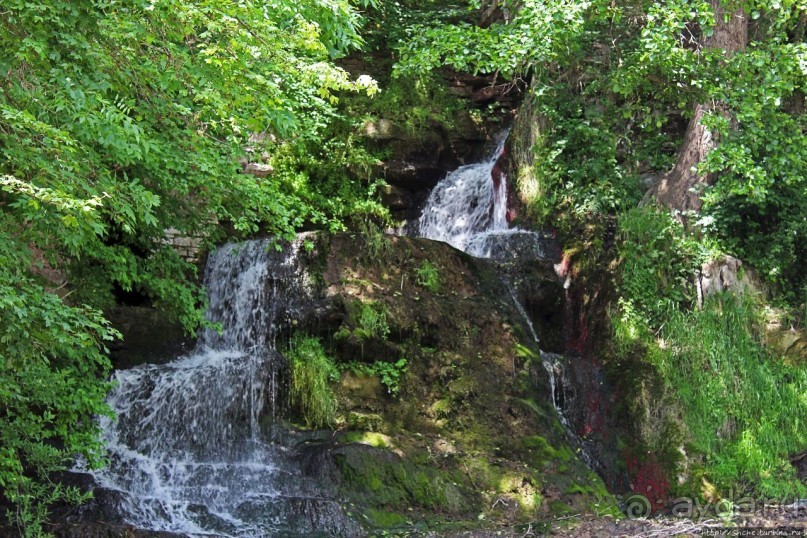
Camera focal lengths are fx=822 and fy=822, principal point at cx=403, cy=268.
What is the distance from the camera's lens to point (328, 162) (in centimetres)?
1445

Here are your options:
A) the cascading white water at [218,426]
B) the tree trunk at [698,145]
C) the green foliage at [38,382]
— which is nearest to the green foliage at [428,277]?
the cascading white water at [218,426]

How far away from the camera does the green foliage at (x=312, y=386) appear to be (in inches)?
358

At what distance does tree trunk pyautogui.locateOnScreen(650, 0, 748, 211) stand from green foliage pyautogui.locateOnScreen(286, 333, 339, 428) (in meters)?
5.70

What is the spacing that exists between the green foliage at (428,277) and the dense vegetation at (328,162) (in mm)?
29

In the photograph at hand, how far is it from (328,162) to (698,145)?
6.16 meters

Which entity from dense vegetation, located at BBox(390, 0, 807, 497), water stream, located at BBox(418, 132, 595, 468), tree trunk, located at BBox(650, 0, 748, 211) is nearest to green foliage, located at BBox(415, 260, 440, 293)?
water stream, located at BBox(418, 132, 595, 468)

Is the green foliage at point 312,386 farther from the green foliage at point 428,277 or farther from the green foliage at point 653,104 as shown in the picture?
the green foliage at point 653,104

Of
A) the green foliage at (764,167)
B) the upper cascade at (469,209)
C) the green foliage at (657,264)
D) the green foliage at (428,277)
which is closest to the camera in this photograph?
the green foliage at (764,167)

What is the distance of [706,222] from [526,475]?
4.81 meters

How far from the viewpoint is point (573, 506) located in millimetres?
8344

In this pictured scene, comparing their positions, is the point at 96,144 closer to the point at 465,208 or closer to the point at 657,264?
the point at 657,264

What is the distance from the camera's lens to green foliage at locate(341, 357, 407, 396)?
9.40m

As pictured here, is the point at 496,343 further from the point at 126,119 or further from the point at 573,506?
the point at 126,119

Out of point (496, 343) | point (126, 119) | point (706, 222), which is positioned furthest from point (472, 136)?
point (126, 119)
